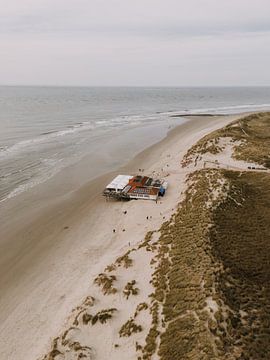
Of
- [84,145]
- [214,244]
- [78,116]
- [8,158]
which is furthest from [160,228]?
[78,116]

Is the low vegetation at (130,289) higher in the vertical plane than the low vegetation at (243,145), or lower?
lower

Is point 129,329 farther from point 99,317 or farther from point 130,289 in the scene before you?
point 130,289

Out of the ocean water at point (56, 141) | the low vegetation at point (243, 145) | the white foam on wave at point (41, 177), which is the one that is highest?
the low vegetation at point (243, 145)

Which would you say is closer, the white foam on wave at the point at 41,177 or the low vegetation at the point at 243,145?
the white foam on wave at the point at 41,177

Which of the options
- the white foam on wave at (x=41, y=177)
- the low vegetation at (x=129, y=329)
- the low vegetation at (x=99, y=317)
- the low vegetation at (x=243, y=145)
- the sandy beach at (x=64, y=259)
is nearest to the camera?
the low vegetation at (x=129, y=329)

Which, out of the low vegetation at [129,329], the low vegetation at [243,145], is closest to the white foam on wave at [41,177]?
the low vegetation at [243,145]

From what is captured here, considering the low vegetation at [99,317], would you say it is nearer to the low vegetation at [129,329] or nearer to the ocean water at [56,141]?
the low vegetation at [129,329]

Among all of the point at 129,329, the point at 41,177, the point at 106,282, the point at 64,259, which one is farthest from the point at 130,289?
the point at 41,177

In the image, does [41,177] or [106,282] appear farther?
[41,177]

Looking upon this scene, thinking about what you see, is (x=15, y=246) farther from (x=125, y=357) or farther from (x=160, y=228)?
(x=125, y=357)
